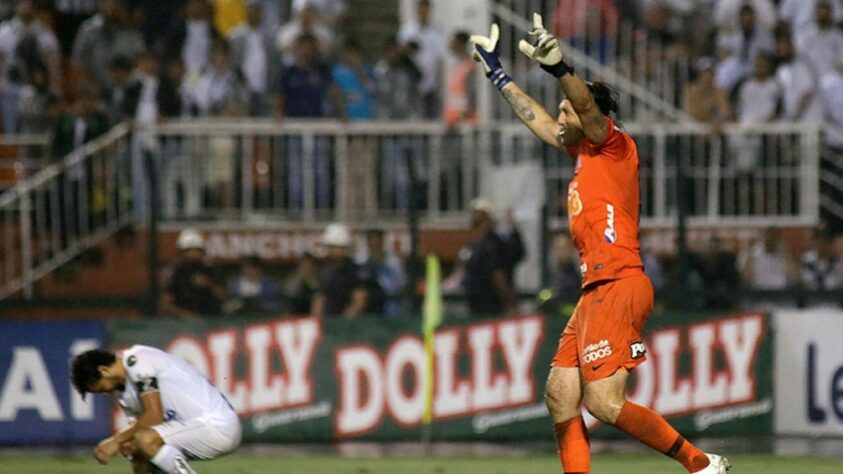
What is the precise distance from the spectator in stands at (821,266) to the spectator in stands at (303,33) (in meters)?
6.09

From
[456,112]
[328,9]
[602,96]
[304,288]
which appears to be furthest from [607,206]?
[328,9]

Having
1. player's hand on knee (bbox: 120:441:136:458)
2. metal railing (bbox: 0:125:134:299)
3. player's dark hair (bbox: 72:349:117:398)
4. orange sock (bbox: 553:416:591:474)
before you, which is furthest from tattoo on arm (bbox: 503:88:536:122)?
metal railing (bbox: 0:125:134:299)

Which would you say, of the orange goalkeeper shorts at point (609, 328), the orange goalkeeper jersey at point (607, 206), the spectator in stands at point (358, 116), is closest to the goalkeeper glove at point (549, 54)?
the orange goalkeeper jersey at point (607, 206)

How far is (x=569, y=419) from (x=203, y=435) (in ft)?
8.59

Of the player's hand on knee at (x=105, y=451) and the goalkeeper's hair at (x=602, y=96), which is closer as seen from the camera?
the goalkeeper's hair at (x=602, y=96)

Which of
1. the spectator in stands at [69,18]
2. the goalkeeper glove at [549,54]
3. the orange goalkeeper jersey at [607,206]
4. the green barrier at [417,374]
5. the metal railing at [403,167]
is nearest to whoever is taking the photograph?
the goalkeeper glove at [549,54]

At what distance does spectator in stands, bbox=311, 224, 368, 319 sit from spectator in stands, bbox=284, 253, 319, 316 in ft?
0.29

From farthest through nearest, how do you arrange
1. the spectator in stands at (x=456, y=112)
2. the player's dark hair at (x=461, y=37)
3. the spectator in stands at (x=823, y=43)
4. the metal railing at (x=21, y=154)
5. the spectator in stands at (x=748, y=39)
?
1. the spectator in stands at (x=748, y=39)
2. the spectator in stands at (x=823, y=43)
3. the player's dark hair at (x=461, y=37)
4. the metal railing at (x=21, y=154)
5. the spectator in stands at (x=456, y=112)

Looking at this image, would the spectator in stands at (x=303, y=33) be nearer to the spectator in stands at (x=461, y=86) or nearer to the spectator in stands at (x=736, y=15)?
the spectator in stands at (x=461, y=86)

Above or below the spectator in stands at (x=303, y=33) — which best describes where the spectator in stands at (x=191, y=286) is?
below

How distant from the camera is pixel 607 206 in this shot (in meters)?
10.3

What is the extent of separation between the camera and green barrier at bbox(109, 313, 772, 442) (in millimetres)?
17609

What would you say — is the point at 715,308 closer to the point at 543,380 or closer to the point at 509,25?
the point at 543,380

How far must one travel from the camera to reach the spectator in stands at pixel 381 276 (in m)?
17.8
